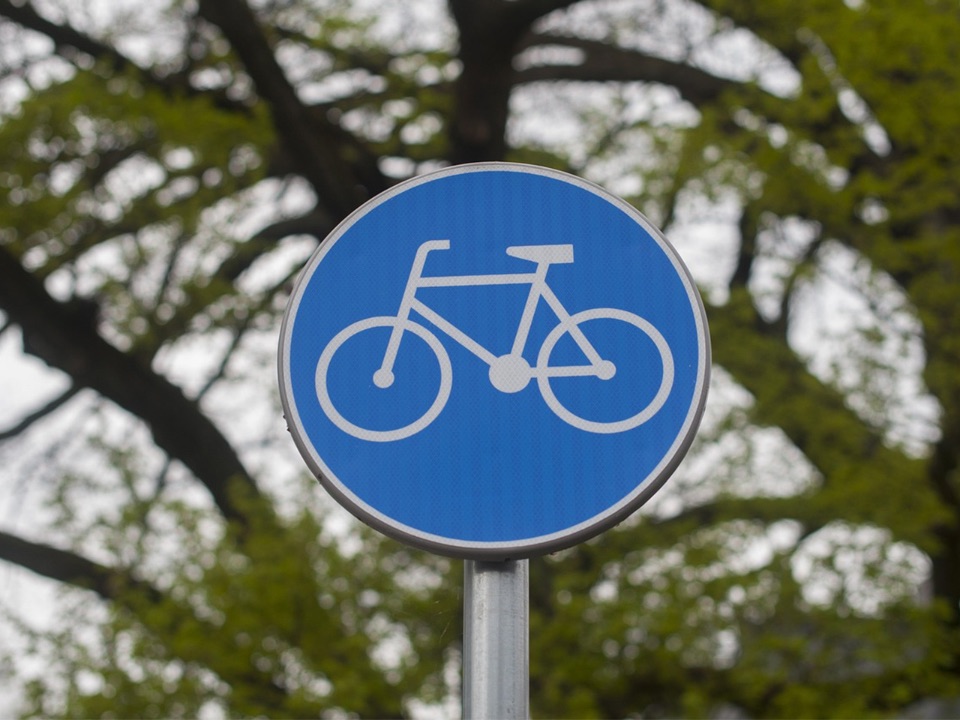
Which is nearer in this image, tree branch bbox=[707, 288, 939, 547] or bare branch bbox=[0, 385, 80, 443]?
Answer: tree branch bbox=[707, 288, 939, 547]

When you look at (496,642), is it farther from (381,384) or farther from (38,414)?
(38,414)

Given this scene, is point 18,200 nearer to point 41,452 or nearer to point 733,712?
point 41,452

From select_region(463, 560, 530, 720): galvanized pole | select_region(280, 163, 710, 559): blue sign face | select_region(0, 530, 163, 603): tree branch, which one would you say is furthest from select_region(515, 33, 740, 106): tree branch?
select_region(463, 560, 530, 720): galvanized pole

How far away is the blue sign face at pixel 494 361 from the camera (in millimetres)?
1751

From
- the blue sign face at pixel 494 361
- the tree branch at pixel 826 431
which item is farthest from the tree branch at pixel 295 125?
the blue sign face at pixel 494 361

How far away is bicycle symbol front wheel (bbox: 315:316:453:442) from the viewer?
1.82m

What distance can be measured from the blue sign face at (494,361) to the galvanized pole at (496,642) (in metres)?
0.04

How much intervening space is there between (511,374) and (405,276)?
24 centimetres

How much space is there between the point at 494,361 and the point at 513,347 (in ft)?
0.12

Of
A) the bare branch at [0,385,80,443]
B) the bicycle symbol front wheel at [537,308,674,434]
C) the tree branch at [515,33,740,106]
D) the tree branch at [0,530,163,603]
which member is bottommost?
the bicycle symbol front wheel at [537,308,674,434]

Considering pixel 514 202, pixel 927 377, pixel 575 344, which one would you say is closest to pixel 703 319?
pixel 575 344

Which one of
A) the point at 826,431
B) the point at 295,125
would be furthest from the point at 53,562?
the point at 826,431

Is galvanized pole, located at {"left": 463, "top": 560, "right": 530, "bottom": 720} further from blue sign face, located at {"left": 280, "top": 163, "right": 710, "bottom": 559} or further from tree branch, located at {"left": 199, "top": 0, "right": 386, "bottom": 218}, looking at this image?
tree branch, located at {"left": 199, "top": 0, "right": 386, "bottom": 218}

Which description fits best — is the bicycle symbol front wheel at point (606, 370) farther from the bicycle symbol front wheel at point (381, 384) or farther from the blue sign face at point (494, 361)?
the bicycle symbol front wheel at point (381, 384)
